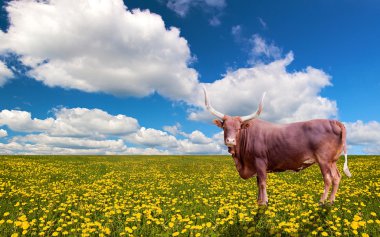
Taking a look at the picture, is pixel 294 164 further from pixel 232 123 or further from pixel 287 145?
pixel 232 123

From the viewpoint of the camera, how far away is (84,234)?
22.0ft

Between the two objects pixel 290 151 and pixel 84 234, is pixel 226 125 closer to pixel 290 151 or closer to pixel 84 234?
pixel 290 151

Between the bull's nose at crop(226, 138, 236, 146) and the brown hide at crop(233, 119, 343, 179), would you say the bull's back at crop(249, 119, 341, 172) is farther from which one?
the bull's nose at crop(226, 138, 236, 146)

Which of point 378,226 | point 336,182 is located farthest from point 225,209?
point 378,226

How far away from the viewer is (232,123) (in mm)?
8312

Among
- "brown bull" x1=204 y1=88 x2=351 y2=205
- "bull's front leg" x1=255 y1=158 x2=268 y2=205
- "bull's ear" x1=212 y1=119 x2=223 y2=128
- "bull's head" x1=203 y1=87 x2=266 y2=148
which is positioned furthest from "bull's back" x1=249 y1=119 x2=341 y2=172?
"bull's ear" x1=212 y1=119 x2=223 y2=128

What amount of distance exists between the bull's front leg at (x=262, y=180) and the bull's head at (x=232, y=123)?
1068 mm

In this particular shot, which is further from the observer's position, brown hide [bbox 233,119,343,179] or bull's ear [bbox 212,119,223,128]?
bull's ear [bbox 212,119,223,128]

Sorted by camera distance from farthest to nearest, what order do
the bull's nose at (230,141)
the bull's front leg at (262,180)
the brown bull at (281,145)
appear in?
1. the bull's front leg at (262,180)
2. the brown bull at (281,145)
3. the bull's nose at (230,141)

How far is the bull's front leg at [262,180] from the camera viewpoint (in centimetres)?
862

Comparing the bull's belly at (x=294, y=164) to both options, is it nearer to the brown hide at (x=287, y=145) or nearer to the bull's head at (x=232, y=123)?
the brown hide at (x=287, y=145)

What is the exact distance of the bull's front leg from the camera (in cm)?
862

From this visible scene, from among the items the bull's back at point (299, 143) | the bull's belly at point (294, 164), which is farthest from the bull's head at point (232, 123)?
the bull's belly at point (294, 164)

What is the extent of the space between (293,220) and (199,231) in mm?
2179
